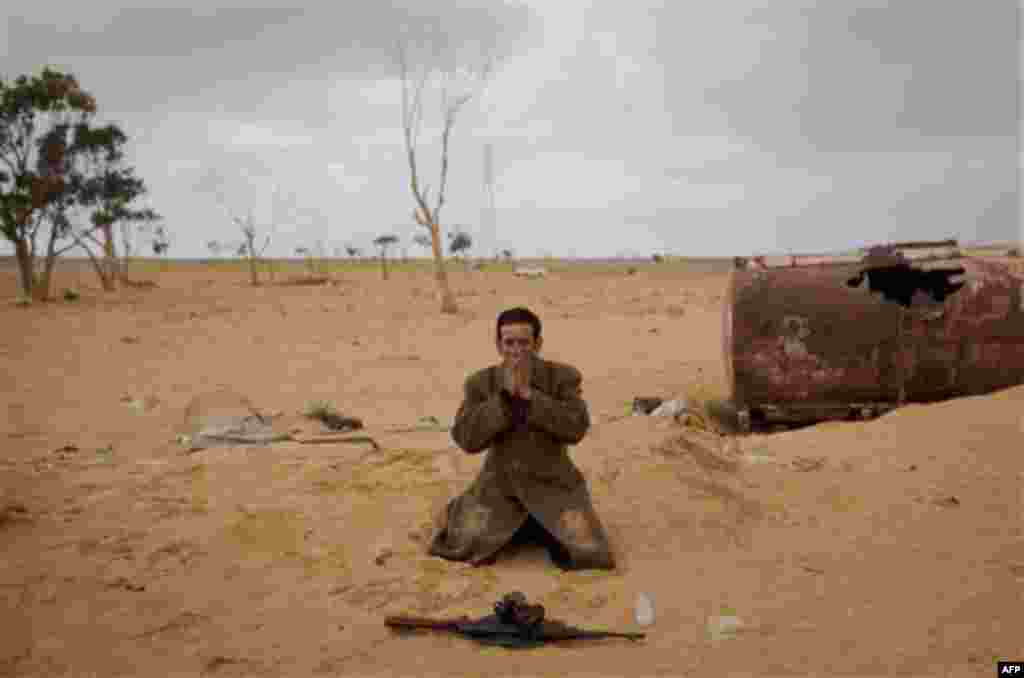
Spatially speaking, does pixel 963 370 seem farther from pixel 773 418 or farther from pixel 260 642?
pixel 260 642

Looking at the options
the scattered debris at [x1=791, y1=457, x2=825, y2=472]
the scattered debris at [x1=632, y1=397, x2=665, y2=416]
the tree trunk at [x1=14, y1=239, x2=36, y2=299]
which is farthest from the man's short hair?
the tree trunk at [x1=14, y1=239, x2=36, y2=299]

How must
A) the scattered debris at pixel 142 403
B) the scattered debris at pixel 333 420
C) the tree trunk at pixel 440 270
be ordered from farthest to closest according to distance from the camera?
the tree trunk at pixel 440 270, the scattered debris at pixel 142 403, the scattered debris at pixel 333 420

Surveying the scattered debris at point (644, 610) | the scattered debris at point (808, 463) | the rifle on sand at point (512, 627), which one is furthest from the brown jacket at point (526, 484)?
the scattered debris at point (808, 463)

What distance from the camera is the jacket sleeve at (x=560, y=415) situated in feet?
10.5

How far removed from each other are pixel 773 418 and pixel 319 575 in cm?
390

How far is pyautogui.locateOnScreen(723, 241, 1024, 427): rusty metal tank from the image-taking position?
214 inches

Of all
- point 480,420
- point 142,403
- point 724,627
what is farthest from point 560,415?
point 142,403

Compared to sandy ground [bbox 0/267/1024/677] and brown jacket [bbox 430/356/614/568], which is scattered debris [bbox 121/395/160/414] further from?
brown jacket [bbox 430/356/614/568]

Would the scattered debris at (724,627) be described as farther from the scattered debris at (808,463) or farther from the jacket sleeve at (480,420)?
the scattered debris at (808,463)

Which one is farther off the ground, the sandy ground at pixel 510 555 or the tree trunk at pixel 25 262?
the tree trunk at pixel 25 262

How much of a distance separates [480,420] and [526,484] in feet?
1.44

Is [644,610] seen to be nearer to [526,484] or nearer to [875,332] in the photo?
[526,484]

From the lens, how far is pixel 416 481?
4480 mm

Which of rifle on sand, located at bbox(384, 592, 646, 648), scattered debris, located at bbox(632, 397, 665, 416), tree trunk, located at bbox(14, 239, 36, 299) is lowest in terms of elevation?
rifle on sand, located at bbox(384, 592, 646, 648)
